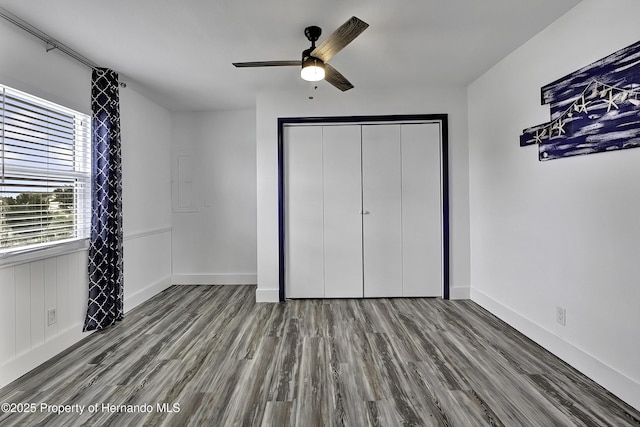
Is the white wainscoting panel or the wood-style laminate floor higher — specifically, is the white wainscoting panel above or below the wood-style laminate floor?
above

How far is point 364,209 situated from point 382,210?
22cm

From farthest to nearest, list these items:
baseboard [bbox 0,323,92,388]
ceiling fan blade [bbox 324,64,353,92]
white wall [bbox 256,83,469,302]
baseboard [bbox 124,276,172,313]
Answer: white wall [bbox 256,83,469,302] < baseboard [bbox 124,276,172,313] < ceiling fan blade [bbox 324,64,353,92] < baseboard [bbox 0,323,92,388]

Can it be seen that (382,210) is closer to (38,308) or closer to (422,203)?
(422,203)

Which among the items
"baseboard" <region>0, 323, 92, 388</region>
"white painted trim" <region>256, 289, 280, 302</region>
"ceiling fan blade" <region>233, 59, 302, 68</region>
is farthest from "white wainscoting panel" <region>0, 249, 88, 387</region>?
"ceiling fan blade" <region>233, 59, 302, 68</region>

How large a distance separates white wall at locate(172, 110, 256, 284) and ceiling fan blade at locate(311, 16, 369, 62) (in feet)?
8.53

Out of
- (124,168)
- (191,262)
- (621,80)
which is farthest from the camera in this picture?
(191,262)

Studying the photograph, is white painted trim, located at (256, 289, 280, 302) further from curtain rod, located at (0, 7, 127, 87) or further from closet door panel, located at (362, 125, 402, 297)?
curtain rod, located at (0, 7, 127, 87)

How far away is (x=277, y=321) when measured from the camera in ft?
10.5

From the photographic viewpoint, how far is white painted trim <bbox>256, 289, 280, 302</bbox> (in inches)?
150

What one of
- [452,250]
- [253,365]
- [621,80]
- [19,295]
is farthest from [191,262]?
[621,80]

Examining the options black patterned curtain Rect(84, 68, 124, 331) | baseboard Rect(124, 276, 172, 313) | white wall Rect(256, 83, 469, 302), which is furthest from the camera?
white wall Rect(256, 83, 469, 302)

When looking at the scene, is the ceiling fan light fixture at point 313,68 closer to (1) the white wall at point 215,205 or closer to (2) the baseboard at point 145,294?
(1) the white wall at point 215,205

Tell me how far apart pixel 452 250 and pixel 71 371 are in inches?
150

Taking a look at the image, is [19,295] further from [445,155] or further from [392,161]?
[445,155]
